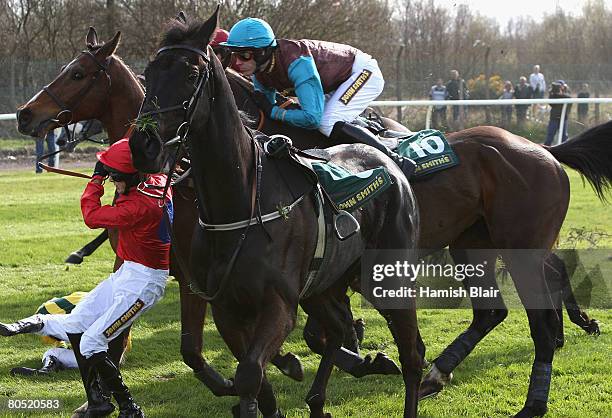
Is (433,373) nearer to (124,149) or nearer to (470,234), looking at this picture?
(470,234)

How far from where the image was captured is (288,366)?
525cm

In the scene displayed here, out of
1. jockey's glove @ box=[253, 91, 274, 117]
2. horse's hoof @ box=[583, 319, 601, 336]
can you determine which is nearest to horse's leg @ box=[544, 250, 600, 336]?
horse's hoof @ box=[583, 319, 601, 336]

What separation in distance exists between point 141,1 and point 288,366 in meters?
20.8

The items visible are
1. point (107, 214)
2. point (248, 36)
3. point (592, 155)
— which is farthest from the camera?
point (592, 155)

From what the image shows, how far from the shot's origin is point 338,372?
595 cm

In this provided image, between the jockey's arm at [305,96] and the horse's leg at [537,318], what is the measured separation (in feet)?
4.83

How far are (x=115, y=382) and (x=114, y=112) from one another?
1.68 m

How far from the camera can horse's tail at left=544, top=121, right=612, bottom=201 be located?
6074mm

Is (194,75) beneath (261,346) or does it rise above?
above

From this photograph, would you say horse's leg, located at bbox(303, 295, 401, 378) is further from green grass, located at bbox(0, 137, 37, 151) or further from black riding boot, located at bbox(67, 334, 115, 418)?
green grass, located at bbox(0, 137, 37, 151)

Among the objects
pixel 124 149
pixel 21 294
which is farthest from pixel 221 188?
pixel 21 294

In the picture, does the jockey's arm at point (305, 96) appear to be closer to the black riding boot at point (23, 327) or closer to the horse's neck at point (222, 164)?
the horse's neck at point (222, 164)

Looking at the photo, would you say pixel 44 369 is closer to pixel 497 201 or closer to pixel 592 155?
pixel 497 201

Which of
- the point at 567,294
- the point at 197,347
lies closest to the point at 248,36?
the point at 197,347
